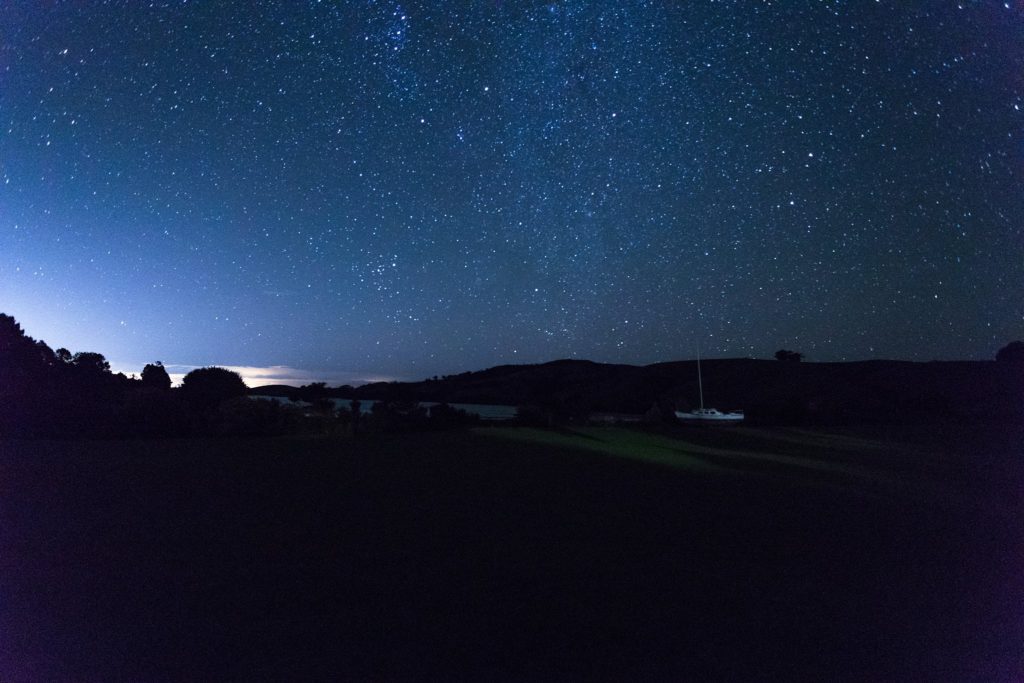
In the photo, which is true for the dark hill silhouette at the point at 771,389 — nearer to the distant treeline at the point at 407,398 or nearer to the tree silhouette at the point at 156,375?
the distant treeline at the point at 407,398

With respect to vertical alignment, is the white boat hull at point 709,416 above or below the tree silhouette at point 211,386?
below

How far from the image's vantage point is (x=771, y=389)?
3644 cm

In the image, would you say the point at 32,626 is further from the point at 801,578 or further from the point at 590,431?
the point at 590,431

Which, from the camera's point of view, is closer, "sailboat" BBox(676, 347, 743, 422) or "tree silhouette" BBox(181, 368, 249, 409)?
"tree silhouette" BBox(181, 368, 249, 409)

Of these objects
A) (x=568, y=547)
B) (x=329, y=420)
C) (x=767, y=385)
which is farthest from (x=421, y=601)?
(x=767, y=385)

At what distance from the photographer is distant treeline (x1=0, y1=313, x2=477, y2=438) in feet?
45.8

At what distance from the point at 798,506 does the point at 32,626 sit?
23.0 ft

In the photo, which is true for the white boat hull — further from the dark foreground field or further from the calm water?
A: the dark foreground field

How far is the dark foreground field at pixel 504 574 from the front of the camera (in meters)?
3.57

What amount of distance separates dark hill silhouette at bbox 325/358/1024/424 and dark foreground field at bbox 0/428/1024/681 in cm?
1155

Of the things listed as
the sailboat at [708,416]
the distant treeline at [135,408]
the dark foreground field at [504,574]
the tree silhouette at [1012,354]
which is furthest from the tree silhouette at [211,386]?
the tree silhouette at [1012,354]

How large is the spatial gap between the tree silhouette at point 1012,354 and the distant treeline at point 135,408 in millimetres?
33665

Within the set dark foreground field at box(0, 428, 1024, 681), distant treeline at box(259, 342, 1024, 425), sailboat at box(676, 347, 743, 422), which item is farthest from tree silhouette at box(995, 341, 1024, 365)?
dark foreground field at box(0, 428, 1024, 681)

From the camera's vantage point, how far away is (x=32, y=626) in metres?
3.91
